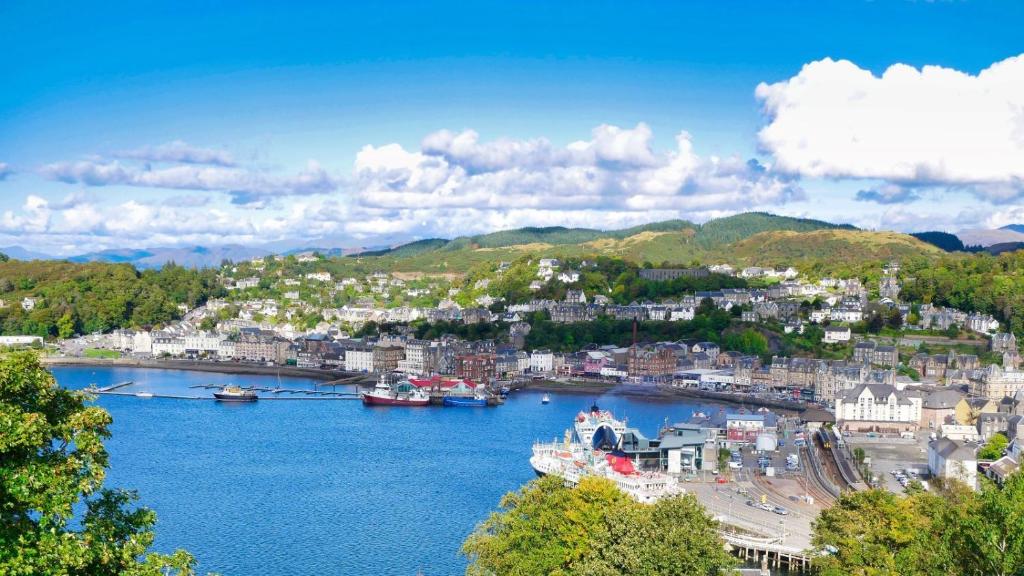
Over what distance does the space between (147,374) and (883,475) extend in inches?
1342

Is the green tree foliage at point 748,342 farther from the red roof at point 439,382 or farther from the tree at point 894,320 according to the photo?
the red roof at point 439,382

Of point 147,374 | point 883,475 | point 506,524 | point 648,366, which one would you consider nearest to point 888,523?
point 506,524

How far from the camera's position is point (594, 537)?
479 inches

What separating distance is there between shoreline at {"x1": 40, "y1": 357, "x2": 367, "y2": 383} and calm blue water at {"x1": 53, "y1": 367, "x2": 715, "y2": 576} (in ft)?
30.0

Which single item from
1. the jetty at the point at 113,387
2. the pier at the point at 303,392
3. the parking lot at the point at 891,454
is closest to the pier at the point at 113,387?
the jetty at the point at 113,387

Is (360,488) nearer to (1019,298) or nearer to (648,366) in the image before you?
(648,366)

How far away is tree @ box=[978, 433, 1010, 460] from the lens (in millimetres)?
23688

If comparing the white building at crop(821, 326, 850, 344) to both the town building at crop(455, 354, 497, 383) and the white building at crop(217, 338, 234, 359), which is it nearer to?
the town building at crop(455, 354, 497, 383)

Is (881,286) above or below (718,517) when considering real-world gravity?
above

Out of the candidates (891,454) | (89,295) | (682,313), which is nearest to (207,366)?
(89,295)

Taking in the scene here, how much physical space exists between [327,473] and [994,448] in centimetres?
1577

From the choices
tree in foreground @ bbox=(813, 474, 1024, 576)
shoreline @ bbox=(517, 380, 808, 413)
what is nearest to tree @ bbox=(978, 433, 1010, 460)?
tree in foreground @ bbox=(813, 474, 1024, 576)

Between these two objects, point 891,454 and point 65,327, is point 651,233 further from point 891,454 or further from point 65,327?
point 891,454

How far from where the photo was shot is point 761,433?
83.8 feet
